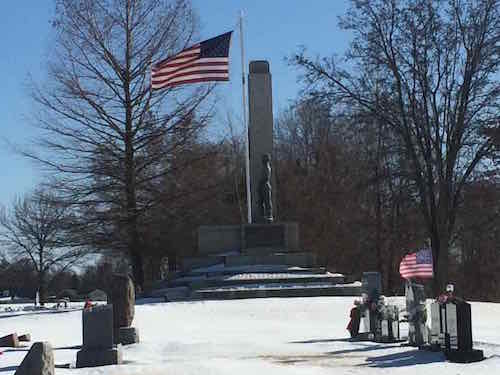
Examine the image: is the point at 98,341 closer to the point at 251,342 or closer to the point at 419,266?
the point at 251,342

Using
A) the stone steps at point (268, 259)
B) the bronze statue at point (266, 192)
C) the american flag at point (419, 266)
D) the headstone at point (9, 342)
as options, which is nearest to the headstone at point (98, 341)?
Result: the headstone at point (9, 342)

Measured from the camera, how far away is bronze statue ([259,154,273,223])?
3022cm

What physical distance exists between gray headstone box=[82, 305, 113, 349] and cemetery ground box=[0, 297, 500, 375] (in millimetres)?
444

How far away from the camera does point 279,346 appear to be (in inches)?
556

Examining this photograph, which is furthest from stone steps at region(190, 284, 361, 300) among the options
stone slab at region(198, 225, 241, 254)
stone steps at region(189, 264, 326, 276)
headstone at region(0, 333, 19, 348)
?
headstone at region(0, 333, 19, 348)

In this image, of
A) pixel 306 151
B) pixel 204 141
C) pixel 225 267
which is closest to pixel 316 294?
pixel 225 267

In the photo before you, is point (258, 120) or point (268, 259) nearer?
point (268, 259)

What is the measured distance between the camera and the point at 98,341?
38.4 ft

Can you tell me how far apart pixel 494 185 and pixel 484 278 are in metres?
10.8

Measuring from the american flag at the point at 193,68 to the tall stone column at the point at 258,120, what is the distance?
199 inches

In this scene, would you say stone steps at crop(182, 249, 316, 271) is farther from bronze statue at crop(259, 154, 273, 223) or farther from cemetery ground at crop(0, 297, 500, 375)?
cemetery ground at crop(0, 297, 500, 375)

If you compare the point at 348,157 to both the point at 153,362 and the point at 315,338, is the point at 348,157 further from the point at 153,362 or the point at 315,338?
the point at 153,362

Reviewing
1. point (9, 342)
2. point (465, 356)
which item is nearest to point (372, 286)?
point (465, 356)

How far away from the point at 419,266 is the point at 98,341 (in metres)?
6.15
